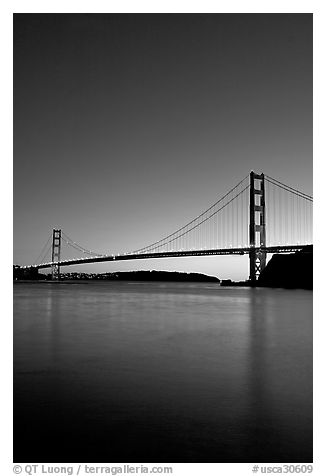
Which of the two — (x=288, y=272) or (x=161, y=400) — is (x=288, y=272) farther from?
(x=161, y=400)

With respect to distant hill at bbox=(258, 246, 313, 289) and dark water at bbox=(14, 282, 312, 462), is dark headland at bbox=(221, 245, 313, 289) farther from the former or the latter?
Result: dark water at bbox=(14, 282, 312, 462)

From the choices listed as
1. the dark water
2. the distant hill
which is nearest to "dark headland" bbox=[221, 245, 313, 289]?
the distant hill

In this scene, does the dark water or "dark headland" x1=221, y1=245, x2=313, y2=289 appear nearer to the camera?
the dark water

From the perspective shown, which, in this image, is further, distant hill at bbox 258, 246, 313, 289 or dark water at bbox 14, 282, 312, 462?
distant hill at bbox 258, 246, 313, 289

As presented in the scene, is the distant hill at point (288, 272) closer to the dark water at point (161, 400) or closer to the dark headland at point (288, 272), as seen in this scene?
the dark headland at point (288, 272)

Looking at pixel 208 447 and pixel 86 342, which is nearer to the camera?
pixel 208 447
